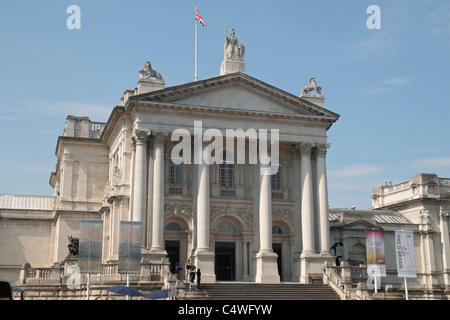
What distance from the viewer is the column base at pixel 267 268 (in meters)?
39.0

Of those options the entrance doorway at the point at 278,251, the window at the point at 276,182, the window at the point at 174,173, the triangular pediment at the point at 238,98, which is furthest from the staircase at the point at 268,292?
the triangular pediment at the point at 238,98

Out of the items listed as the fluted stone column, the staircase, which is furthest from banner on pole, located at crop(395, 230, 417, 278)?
the fluted stone column

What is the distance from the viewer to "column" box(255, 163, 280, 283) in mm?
39156

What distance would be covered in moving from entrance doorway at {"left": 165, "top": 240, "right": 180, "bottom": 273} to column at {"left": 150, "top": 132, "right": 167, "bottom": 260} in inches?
117

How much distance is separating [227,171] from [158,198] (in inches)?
257

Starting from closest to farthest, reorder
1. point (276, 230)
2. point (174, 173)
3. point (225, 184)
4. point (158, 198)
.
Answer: point (158, 198)
point (174, 173)
point (225, 184)
point (276, 230)

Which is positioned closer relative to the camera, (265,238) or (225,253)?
(265,238)

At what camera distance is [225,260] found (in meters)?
42.0

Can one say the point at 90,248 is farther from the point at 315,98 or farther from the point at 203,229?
the point at 315,98

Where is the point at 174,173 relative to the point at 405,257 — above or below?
above

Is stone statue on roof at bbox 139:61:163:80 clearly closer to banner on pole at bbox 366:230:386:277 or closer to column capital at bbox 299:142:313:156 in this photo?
column capital at bbox 299:142:313:156

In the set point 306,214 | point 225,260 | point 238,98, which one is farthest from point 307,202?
point 238,98
